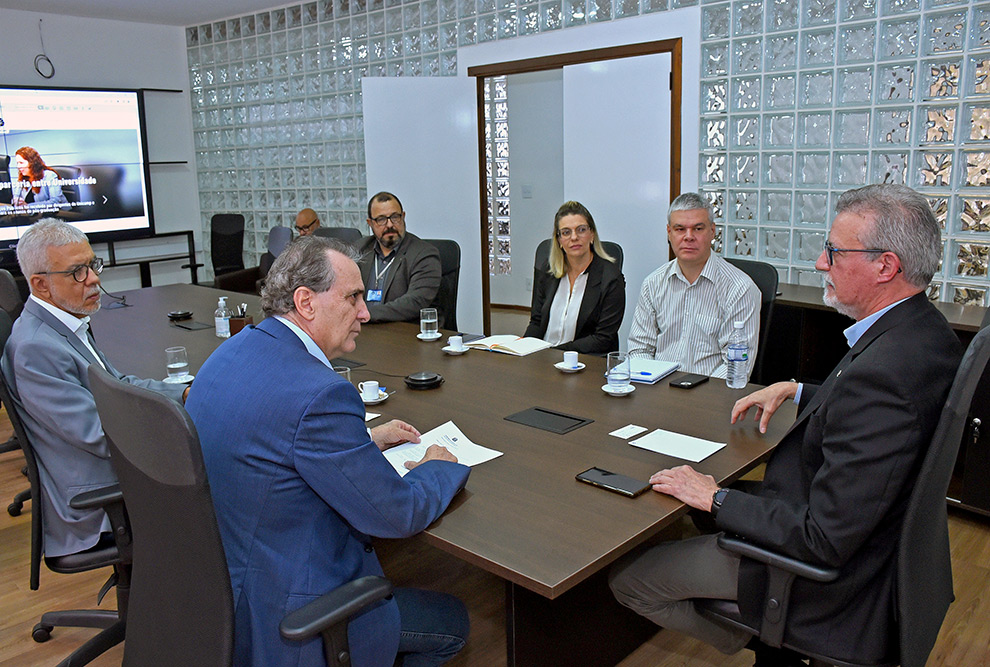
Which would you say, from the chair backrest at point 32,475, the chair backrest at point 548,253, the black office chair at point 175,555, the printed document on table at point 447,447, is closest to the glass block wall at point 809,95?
the chair backrest at point 548,253

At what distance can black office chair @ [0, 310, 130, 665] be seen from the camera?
2016mm

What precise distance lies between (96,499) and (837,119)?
11.8 ft

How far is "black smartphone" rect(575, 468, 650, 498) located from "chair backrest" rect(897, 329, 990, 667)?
1.68 feet

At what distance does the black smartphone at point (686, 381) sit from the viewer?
2430mm

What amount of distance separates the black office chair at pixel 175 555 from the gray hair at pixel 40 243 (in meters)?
1.20

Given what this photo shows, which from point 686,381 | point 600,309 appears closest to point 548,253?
point 600,309

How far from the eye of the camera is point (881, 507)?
55.9 inches

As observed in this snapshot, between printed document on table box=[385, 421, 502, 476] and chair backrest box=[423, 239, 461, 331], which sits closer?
printed document on table box=[385, 421, 502, 476]

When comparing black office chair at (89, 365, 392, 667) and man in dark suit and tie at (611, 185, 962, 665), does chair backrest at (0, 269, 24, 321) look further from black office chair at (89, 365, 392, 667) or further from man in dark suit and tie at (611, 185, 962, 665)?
man in dark suit and tie at (611, 185, 962, 665)

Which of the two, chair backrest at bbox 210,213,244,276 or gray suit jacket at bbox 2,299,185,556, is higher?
chair backrest at bbox 210,213,244,276

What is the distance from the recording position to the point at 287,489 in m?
1.40

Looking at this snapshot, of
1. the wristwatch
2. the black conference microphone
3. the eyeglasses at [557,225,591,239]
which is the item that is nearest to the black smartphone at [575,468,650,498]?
the wristwatch

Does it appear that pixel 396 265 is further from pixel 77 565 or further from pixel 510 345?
pixel 77 565

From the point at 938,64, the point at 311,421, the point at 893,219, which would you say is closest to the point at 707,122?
the point at 938,64
